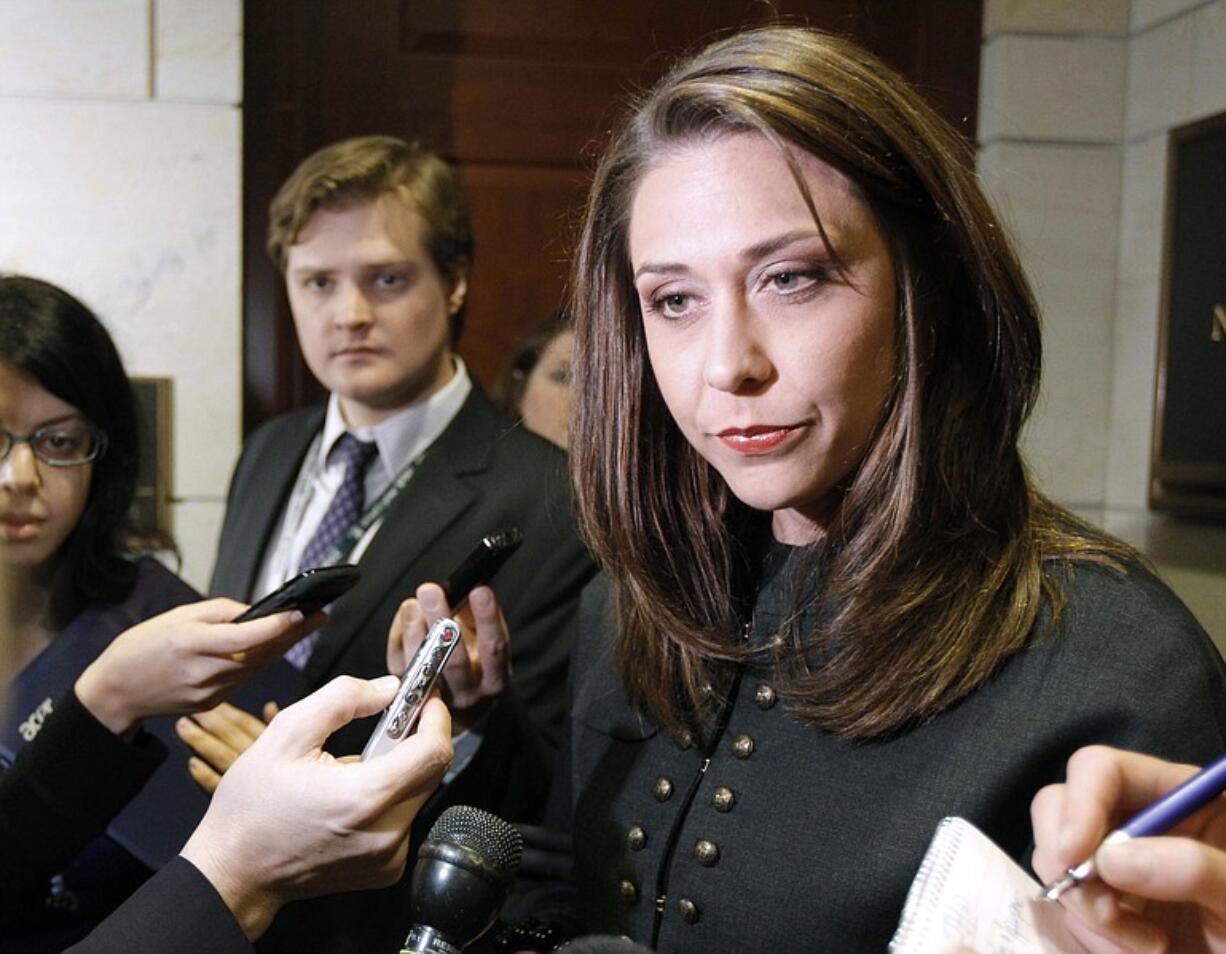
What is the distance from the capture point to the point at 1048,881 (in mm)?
599

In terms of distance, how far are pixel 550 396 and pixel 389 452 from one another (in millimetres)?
486

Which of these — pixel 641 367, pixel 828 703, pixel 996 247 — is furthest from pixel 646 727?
pixel 996 247

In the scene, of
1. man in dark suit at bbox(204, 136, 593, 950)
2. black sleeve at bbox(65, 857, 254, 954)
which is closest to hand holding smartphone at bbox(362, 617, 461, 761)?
black sleeve at bbox(65, 857, 254, 954)

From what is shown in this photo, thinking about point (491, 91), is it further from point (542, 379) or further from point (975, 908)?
point (975, 908)

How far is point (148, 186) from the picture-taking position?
2.24 metres

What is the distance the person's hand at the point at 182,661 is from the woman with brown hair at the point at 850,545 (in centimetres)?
34

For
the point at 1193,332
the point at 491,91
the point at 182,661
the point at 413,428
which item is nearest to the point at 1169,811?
the point at 182,661

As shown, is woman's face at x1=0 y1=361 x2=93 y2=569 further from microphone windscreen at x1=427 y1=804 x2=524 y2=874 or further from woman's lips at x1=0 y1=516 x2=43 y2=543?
microphone windscreen at x1=427 y1=804 x2=524 y2=874

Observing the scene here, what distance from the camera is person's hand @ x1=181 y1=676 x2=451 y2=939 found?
0.82 meters

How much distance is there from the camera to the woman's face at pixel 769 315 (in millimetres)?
872

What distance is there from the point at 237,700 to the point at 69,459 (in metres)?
0.32

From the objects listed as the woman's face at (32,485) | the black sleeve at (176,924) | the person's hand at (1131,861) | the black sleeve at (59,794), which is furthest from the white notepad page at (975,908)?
the woman's face at (32,485)

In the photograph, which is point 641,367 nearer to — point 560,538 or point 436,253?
point 560,538

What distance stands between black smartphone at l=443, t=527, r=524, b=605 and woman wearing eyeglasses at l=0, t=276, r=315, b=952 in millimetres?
161
